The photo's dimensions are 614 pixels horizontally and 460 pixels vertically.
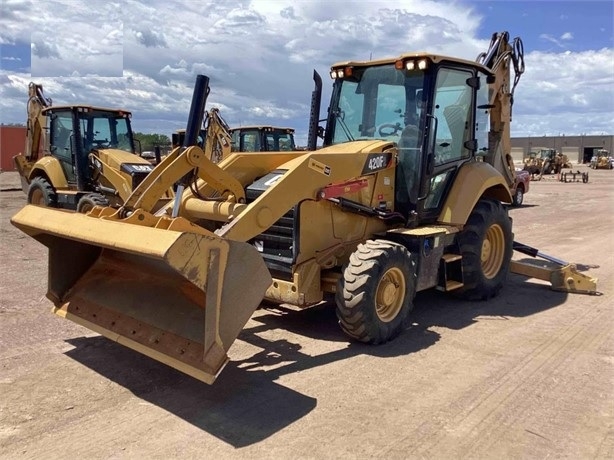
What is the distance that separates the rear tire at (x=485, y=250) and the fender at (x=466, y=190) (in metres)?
0.29

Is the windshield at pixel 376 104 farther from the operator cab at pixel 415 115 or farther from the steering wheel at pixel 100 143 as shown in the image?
the steering wheel at pixel 100 143

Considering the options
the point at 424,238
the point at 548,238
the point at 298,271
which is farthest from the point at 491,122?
the point at 548,238

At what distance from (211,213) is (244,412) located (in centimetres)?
209

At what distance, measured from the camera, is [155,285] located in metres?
4.88

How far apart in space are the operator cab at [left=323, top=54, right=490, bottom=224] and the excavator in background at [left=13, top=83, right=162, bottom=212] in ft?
18.7

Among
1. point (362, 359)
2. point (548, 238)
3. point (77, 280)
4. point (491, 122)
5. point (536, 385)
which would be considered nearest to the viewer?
point (536, 385)

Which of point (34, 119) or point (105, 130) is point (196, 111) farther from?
point (34, 119)

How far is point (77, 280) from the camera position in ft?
17.4

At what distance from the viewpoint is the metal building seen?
85750mm

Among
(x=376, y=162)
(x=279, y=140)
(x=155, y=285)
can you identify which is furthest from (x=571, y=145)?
(x=155, y=285)

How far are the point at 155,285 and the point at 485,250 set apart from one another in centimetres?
408

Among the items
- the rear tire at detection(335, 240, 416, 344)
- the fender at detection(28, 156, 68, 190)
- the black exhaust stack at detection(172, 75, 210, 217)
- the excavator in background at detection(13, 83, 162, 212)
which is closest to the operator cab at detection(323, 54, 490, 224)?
the rear tire at detection(335, 240, 416, 344)

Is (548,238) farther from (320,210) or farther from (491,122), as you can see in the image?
(320,210)

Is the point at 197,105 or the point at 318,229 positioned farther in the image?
the point at 318,229
